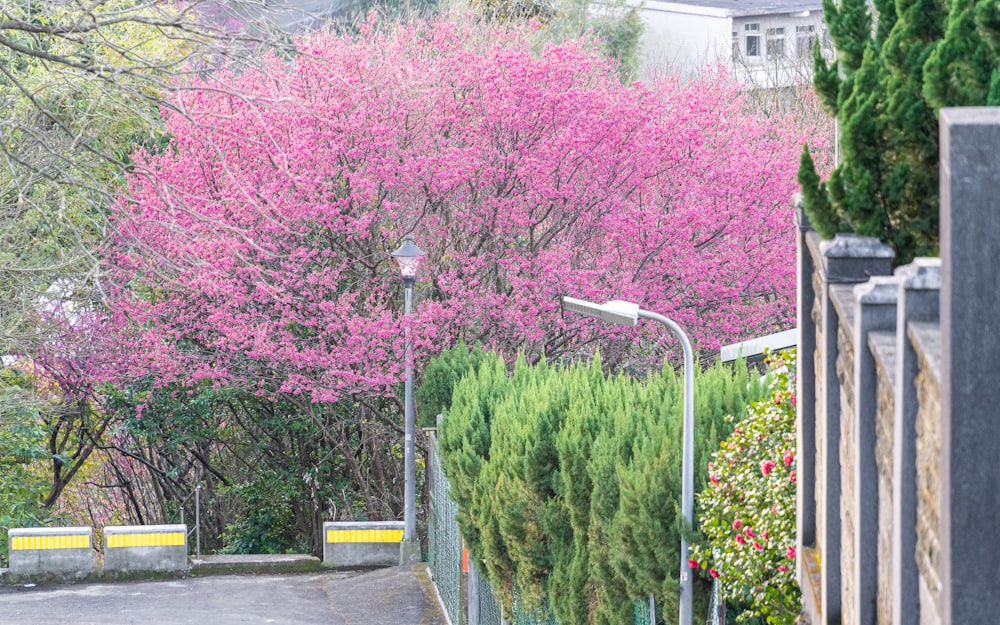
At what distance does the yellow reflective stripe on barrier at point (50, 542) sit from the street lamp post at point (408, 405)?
4.46 m

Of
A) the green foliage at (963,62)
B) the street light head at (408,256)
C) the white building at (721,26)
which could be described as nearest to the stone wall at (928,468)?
the green foliage at (963,62)

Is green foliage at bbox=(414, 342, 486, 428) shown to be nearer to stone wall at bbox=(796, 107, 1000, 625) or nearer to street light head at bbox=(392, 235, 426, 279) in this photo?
street light head at bbox=(392, 235, 426, 279)

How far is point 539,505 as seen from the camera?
12.2 meters

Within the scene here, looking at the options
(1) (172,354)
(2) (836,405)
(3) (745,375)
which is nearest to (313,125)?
(1) (172,354)

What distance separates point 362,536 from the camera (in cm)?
2088

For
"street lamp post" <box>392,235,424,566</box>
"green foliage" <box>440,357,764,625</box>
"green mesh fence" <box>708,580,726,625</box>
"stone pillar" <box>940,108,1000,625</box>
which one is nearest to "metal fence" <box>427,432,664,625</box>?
"street lamp post" <box>392,235,424,566</box>

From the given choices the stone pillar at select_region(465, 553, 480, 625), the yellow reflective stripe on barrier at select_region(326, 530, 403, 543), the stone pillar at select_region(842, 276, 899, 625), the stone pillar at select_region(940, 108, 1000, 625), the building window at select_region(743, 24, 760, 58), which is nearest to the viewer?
the stone pillar at select_region(940, 108, 1000, 625)

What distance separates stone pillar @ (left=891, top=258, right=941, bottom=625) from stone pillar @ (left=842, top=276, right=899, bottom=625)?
0.60m

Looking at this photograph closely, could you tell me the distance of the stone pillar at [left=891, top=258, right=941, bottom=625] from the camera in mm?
4484

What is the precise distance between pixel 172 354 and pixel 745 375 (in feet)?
40.3

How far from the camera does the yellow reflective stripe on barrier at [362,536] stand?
20750mm

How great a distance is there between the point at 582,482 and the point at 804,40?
28293mm

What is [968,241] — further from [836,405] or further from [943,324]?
[836,405]

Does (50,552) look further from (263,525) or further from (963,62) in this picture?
(963,62)
